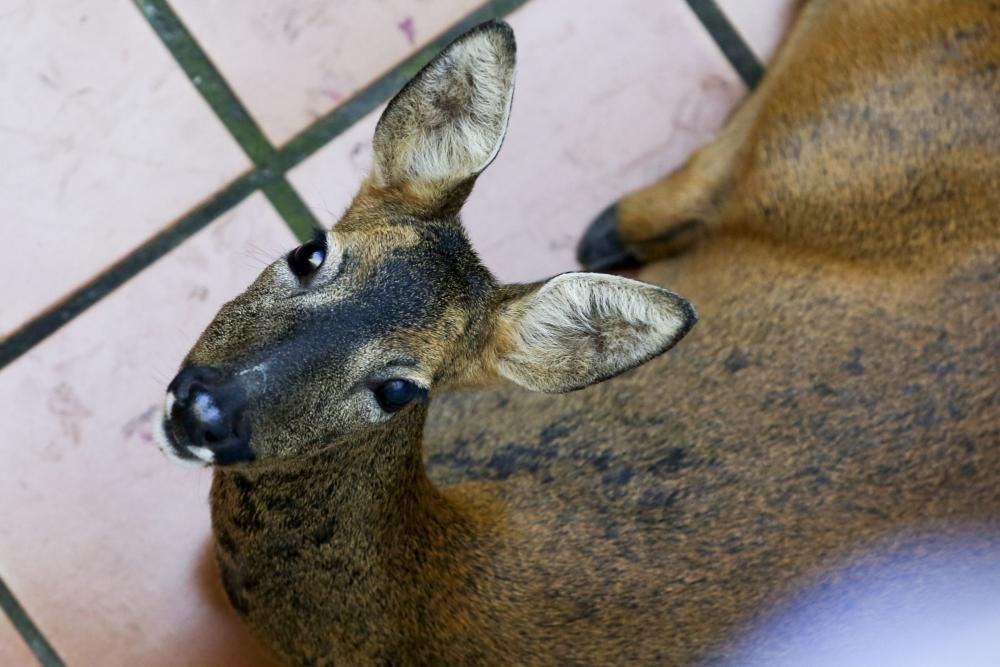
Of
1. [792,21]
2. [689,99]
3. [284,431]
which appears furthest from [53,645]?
[792,21]

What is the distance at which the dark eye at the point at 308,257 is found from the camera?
5.35 ft

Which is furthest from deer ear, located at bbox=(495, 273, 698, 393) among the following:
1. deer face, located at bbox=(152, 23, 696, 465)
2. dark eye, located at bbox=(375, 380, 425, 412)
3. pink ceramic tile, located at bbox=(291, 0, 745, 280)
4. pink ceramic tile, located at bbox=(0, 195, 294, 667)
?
pink ceramic tile, located at bbox=(0, 195, 294, 667)

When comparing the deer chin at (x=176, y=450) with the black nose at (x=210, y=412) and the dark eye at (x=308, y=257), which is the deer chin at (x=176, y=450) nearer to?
the black nose at (x=210, y=412)

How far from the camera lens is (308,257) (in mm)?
1637

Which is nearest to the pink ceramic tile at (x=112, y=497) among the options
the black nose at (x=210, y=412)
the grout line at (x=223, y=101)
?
the grout line at (x=223, y=101)

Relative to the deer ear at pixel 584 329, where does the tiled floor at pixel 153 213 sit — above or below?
above

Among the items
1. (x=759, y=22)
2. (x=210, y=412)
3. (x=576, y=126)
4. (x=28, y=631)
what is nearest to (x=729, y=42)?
(x=759, y=22)

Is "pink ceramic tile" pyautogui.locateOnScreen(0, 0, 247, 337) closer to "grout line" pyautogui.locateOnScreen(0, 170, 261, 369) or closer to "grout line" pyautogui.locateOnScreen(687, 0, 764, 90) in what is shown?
"grout line" pyautogui.locateOnScreen(0, 170, 261, 369)

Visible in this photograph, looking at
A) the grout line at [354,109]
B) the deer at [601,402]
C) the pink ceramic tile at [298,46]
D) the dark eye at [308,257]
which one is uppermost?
the pink ceramic tile at [298,46]

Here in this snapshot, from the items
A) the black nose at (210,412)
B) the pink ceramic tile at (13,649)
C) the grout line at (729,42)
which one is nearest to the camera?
the black nose at (210,412)

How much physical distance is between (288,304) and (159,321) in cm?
85

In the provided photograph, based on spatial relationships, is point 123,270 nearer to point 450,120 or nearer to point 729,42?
point 450,120

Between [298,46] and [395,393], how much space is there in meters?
1.16

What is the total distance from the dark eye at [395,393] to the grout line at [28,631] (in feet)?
3.62
